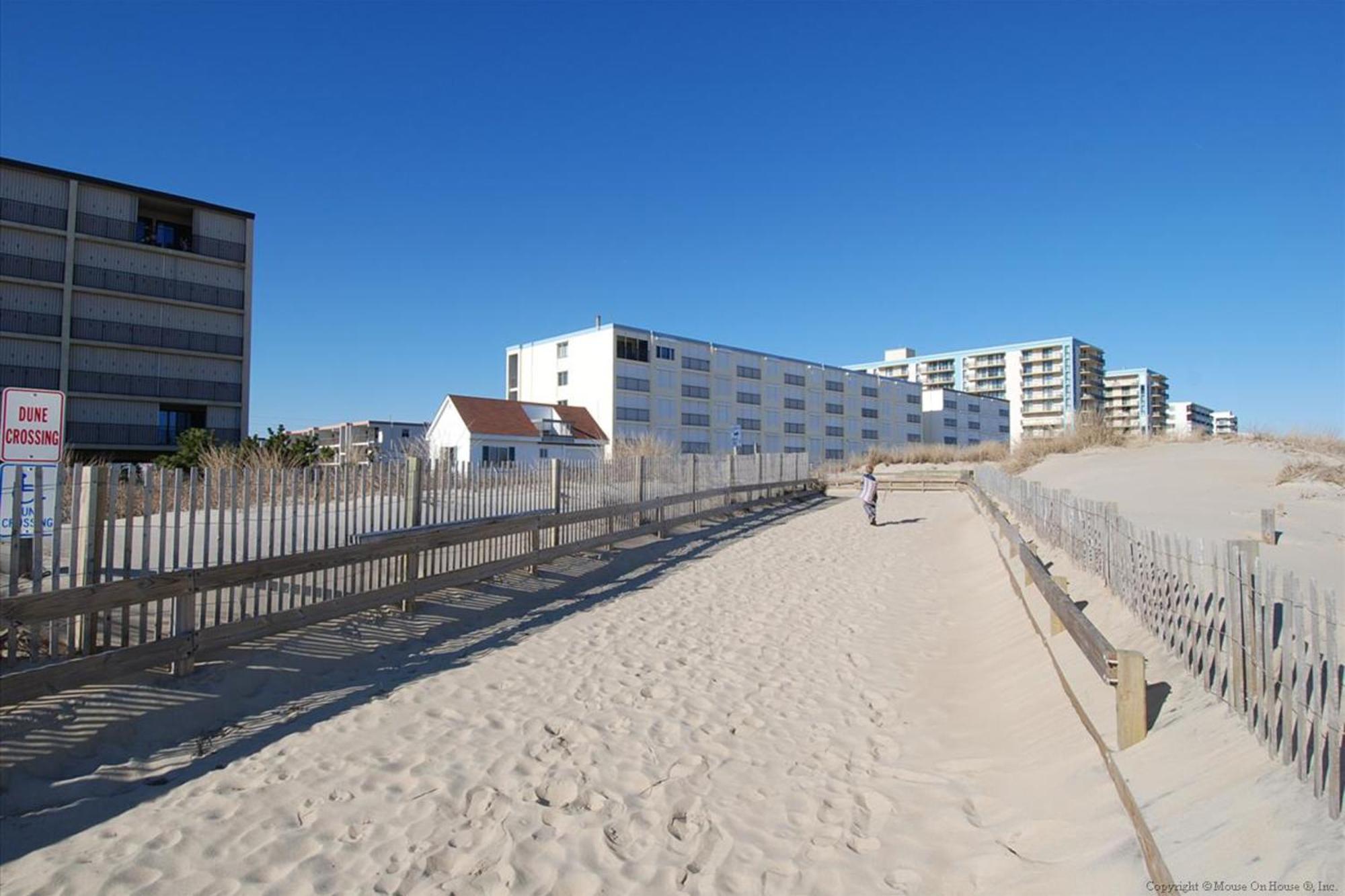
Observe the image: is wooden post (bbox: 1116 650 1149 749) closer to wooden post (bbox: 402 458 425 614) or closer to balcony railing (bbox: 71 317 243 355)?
wooden post (bbox: 402 458 425 614)

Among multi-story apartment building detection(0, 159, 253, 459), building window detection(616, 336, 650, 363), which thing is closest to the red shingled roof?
building window detection(616, 336, 650, 363)

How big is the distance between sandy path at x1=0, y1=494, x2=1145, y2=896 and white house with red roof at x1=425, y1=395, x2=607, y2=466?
133 ft

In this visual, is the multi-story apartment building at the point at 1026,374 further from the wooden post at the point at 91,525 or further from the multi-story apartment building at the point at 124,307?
the wooden post at the point at 91,525

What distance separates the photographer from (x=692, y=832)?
3910 mm

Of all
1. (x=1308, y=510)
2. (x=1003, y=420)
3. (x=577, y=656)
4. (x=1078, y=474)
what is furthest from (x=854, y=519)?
(x=1003, y=420)

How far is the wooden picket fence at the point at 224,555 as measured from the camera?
5074 mm

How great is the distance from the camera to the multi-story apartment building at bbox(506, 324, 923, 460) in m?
61.1

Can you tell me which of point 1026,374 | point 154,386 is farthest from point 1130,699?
point 1026,374

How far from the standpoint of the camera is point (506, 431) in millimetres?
50531

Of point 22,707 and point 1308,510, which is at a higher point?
point 1308,510

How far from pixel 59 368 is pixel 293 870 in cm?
4397

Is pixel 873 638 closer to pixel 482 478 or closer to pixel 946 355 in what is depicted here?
pixel 482 478

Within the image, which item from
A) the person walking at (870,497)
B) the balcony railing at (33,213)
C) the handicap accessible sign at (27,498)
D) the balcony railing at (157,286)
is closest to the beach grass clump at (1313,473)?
the person walking at (870,497)

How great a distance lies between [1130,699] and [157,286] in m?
47.2
